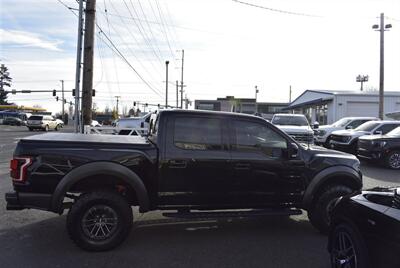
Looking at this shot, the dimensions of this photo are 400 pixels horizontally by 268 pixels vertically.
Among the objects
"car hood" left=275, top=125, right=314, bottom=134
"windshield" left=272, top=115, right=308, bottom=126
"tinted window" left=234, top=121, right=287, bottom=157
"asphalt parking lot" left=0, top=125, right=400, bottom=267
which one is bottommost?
"asphalt parking lot" left=0, top=125, right=400, bottom=267

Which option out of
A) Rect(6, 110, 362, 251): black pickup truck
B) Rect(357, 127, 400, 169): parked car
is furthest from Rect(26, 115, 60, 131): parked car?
Rect(6, 110, 362, 251): black pickup truck

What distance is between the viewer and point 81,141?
5676 mm

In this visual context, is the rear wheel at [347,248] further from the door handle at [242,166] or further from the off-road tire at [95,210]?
the off-road tire at [95,210]

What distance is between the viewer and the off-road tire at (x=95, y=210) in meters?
5.36

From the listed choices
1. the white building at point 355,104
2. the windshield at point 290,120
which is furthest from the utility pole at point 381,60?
the windshield at point 290,120

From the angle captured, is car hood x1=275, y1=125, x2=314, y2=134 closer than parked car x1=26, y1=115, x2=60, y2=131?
Yes

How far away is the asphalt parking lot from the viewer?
5105 mm

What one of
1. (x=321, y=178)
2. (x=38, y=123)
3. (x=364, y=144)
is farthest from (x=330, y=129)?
(x=38, y=123)

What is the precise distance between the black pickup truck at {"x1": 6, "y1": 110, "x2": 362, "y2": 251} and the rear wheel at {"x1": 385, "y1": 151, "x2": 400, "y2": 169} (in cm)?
865

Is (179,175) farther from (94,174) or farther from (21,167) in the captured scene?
(21,167)

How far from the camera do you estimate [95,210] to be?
546cm


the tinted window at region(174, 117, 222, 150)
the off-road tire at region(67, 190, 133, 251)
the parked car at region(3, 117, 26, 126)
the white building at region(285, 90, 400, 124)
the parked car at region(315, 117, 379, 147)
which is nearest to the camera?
the off-road tire at region(67, 190, 133, 251)

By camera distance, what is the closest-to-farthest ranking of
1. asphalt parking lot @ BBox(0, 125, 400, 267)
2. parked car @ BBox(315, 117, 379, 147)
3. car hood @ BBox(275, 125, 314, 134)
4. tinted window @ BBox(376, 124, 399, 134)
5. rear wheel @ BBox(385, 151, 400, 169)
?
asphalt parking lot @ BBox(0, 125, 400, 267)
rear wheel @ BBox(385, 151, 400, 169)
tinted window @ BBox(376, 124, 399, 134)
car hood @ BBox(275, 125, 314, 134)
parked car @ BBox(315, 117, 379, 147)

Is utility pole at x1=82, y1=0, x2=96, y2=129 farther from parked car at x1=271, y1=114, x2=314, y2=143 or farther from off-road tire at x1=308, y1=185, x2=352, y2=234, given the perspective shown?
off-road tire at x1=308, y1=185, x2=352, y2=234
